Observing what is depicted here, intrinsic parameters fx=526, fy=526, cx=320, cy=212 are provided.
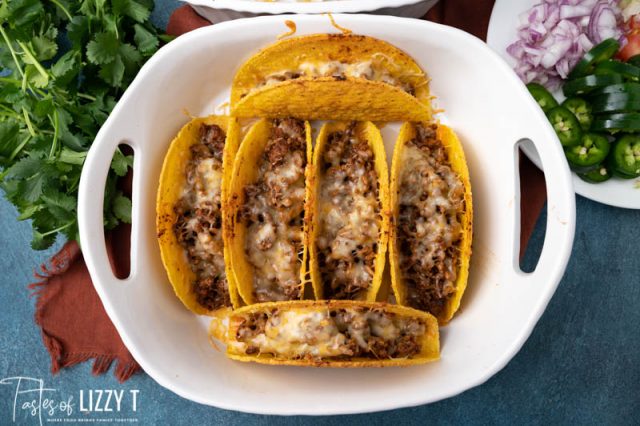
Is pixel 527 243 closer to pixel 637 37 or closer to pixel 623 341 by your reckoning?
pixel 623 341

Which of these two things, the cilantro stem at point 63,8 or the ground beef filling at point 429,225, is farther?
the cilantro stem at point 63,8

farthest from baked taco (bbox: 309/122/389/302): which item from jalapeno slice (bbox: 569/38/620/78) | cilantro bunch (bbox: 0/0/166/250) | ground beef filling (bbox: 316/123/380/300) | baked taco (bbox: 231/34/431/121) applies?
jalapeno slice (bbox: 569/38/620/78)

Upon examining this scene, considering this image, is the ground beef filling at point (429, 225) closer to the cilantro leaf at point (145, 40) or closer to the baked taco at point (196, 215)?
the baked taco at point (196, 215)

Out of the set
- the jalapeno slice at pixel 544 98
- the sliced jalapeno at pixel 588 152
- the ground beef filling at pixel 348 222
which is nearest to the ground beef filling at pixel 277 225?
the ground beef filling at pixel 348 222

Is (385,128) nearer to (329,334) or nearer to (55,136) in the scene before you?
(329,334)

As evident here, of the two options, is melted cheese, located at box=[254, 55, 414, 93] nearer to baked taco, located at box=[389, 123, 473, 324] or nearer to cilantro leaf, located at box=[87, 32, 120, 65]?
baked taco, located at box=[389, 123, 473, 324]

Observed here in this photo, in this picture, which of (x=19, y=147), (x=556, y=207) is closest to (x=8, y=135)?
(x=19, y=147)
